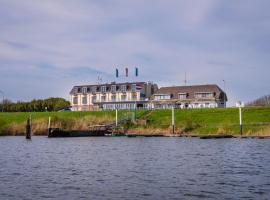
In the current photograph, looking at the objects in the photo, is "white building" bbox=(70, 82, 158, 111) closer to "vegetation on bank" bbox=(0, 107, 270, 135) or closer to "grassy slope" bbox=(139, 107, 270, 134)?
"vegetation on bank" bbox=(0, 107, 270, 135)

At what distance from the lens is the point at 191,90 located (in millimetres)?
153875

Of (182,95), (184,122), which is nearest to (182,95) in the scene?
(182,95)

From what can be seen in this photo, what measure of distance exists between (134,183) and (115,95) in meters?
142

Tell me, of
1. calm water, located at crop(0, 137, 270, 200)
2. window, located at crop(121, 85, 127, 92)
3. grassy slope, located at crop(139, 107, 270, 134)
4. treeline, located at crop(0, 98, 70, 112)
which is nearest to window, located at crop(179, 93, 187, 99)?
window, located at crop(121, 85, 127, 92)

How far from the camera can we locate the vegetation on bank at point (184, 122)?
88562 mm

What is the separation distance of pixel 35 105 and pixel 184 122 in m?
103

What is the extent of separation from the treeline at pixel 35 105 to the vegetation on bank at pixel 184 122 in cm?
6678

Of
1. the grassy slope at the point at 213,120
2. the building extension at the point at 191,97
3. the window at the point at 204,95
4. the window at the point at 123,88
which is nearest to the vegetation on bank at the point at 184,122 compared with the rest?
the grassy slope at the point at 213,120

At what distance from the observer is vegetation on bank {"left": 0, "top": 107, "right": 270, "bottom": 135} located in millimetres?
88562

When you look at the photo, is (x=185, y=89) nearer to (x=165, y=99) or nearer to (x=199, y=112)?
(x=165, y=99)

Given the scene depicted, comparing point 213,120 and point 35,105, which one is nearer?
point 213,120

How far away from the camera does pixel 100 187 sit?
87.9 feet

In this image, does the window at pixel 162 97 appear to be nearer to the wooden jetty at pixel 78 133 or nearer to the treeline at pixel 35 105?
the treeline at pixel 35 105

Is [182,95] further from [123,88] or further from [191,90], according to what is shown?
[123,88]
